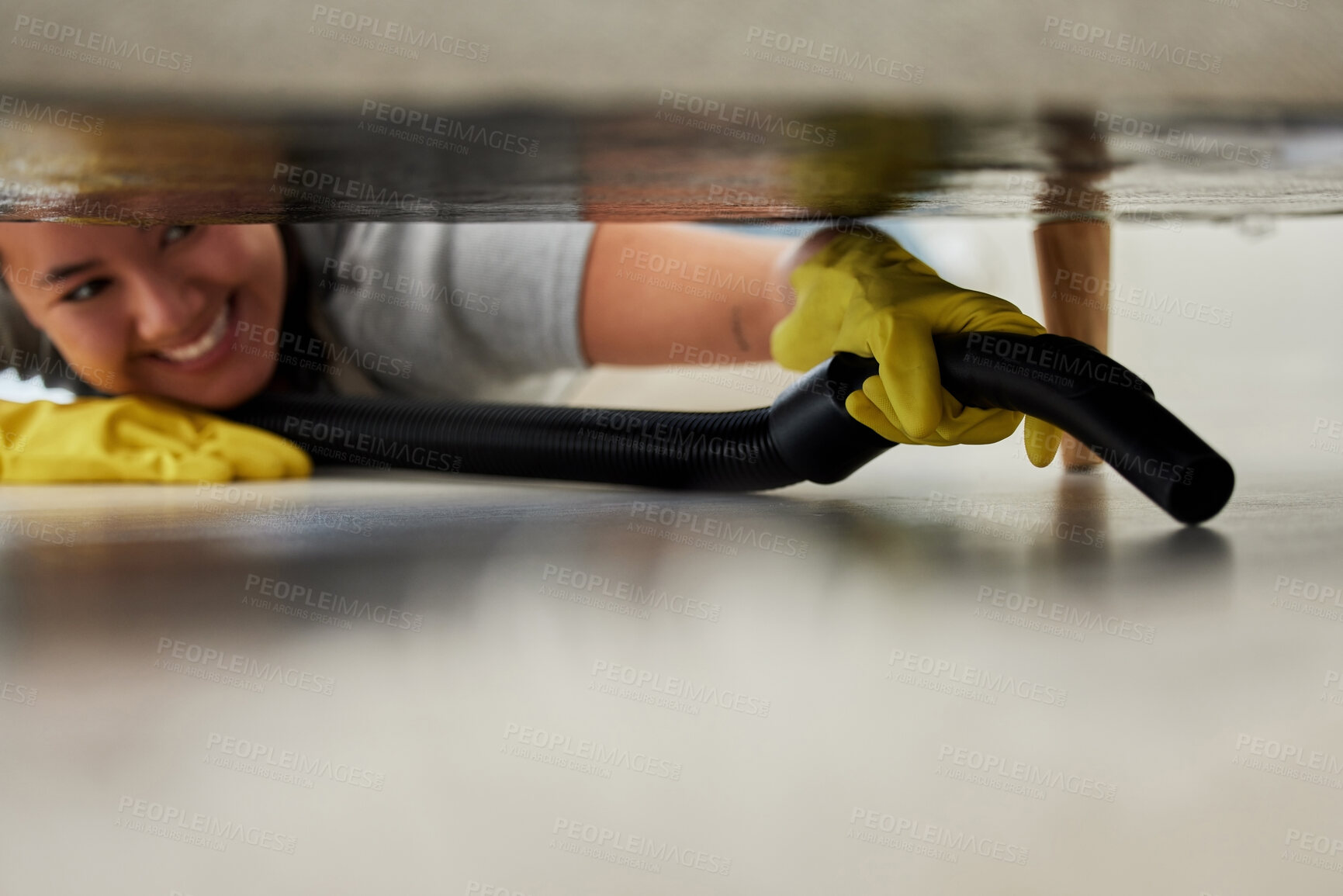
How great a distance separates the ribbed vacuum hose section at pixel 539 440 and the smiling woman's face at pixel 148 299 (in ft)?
0.28

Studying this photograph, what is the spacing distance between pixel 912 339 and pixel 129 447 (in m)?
1.11

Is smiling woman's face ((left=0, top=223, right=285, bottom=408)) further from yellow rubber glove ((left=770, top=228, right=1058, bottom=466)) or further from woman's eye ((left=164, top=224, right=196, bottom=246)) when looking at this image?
yellow rubber glove ((left=770, top=228, right=1058, bottom=466))

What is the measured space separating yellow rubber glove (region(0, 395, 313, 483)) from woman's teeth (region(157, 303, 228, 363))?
8 cm

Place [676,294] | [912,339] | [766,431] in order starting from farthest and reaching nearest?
[676,294]
[766,431]
[912,339]

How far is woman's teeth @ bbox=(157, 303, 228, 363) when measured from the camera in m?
1.35

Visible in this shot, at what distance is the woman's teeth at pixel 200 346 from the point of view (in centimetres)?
135

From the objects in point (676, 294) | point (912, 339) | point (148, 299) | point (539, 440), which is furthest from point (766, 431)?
point (148, 299)

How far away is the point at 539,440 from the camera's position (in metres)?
0.97

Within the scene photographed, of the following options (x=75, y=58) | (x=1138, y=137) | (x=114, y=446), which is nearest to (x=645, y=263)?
(x=114, y=446)

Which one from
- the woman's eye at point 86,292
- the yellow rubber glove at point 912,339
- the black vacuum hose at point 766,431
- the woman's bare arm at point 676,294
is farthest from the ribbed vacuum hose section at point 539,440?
the woman's bare arm at point 676,294

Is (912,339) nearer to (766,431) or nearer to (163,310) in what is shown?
(766,431)

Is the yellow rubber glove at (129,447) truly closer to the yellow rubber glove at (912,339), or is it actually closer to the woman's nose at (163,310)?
the woman's nose at (163,310)

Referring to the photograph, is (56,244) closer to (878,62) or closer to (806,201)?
(806,201)

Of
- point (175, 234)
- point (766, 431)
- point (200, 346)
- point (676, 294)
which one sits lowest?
point (766, 431)
